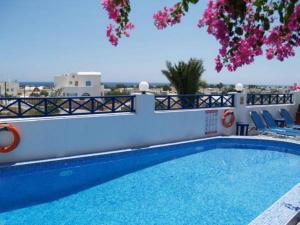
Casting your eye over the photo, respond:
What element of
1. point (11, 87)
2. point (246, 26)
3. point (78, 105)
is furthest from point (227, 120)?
point (11, 87)

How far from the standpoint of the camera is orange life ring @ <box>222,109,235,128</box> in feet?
32.5

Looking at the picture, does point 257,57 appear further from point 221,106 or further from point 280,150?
point 221,106

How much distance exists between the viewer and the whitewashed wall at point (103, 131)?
6.52 meters

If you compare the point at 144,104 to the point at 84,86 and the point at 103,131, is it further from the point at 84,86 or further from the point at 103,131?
the point at 84,86

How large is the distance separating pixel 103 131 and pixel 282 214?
5085 millimetres

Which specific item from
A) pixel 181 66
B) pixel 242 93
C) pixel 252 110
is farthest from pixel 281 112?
pixel 181 66

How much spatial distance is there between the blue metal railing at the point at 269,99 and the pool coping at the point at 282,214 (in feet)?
25.6

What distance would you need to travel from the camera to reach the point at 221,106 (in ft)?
34.3

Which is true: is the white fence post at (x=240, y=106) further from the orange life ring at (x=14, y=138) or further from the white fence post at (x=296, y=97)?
the orange life ring at (x=14, y=138)

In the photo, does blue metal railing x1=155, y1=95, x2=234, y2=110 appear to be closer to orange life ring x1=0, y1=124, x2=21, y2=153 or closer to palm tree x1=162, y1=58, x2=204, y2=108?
orange life ring x1=0, y1=124, x2=21, y2=153

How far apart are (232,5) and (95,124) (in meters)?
6.13

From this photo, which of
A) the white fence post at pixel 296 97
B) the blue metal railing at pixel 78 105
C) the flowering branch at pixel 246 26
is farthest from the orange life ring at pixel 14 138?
the white fence post at pixel 296 97

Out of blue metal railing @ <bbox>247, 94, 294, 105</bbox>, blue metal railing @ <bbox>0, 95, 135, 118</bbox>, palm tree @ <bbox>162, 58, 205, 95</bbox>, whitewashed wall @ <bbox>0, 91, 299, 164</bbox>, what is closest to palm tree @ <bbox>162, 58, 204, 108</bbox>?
palm tree @ <bbox>162, 58, 205, 95</bbox>

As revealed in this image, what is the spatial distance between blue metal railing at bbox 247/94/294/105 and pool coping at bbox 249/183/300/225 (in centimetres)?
780
